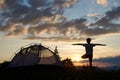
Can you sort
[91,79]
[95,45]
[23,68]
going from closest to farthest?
[91,79] < [95,45] < [23,68]

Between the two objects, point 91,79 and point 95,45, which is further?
point 95,45

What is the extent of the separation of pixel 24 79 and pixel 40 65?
30.3ft

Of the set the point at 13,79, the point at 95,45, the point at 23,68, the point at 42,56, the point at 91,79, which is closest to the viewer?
the point at 91,79

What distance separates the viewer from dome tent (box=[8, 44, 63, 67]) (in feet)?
82.5

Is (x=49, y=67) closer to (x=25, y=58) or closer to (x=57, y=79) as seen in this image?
(x=25, y=58)

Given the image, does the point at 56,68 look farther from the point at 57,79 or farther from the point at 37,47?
the point at 57,79

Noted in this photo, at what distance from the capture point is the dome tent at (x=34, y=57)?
82.5 feet

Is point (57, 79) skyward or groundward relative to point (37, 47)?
groundward

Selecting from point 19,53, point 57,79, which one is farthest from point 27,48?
point 57,79

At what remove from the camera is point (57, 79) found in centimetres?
1476

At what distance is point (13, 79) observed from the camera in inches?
635

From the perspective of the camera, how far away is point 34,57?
25312mm

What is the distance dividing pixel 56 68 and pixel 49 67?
2.13 ft

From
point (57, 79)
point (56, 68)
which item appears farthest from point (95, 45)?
point (57, 79)
